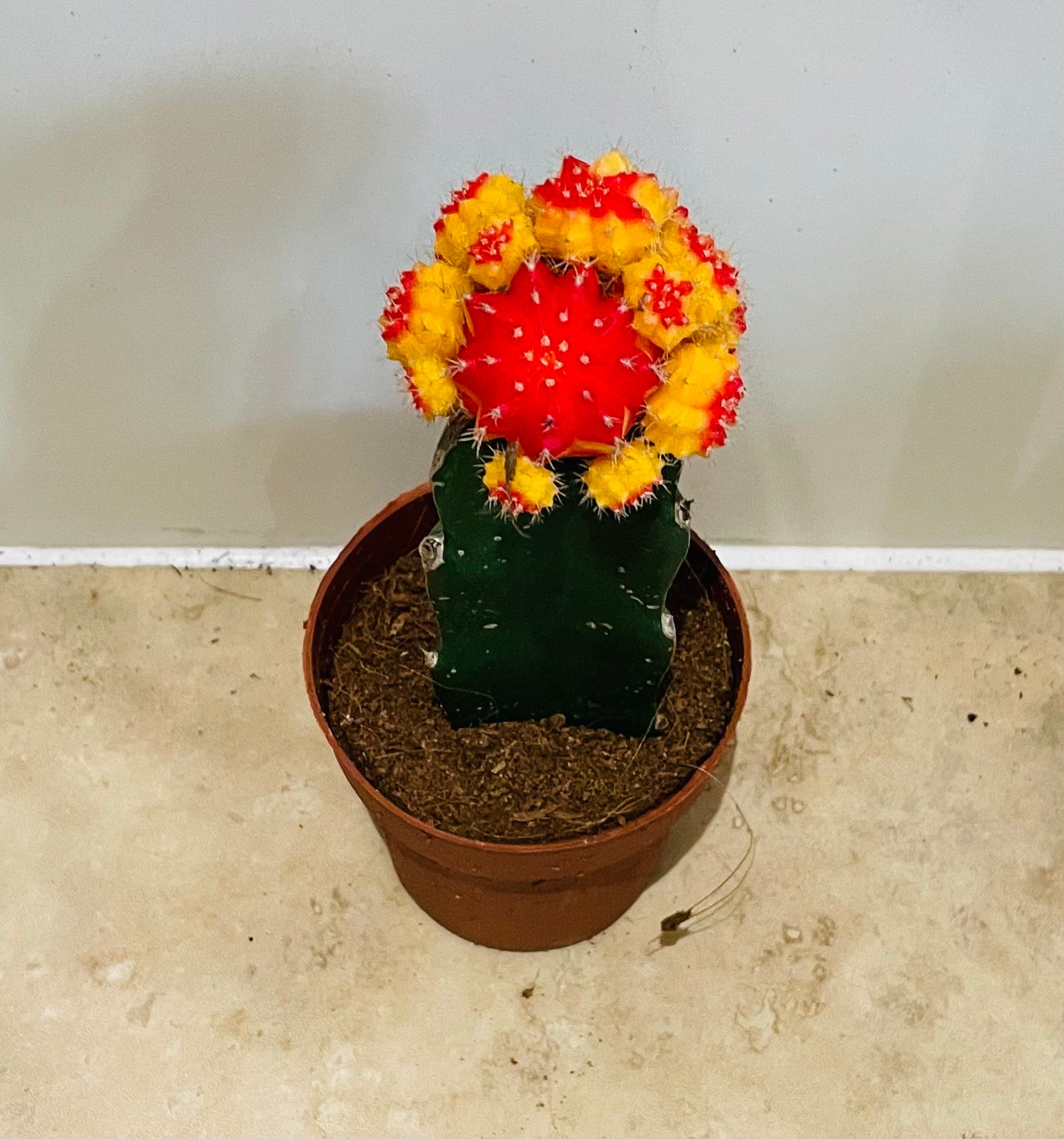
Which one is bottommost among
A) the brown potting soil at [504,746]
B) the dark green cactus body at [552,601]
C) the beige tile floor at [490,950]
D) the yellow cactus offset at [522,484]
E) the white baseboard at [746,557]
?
the beige tile floor at [490,950]

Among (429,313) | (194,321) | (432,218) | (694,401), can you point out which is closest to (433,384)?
(429,313)

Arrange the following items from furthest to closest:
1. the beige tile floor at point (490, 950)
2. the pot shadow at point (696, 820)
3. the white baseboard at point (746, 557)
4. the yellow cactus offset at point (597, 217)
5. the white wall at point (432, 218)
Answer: the white baseboard at point (746, 557) < the pot shadow at point (696, 820) < the beige tile floor at point (490, 950) < the white wall at point (432, 218) < the yellow cactus offset at point (597, 217)

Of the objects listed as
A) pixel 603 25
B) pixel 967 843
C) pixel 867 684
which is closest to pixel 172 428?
pixel 603 25

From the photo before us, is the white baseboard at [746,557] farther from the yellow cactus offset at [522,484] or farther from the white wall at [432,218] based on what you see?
the yellow cactus offset at [522,484]

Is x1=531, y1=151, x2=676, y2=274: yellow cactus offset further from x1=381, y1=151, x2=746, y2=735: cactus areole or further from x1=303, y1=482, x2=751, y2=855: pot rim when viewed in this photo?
x1=303, y1=482, x2=751, y2=855: pot rim

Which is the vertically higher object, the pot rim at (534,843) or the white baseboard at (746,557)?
the pot rim at (534,843)

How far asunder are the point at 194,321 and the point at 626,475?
569 millimetres

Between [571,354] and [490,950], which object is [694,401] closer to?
[571,354]

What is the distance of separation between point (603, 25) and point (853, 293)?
36 centimetres

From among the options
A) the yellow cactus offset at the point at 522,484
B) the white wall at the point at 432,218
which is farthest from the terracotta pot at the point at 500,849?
the yellow cactus offset at the point at 522,484

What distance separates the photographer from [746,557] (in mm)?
1305

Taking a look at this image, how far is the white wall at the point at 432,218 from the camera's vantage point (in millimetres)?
809

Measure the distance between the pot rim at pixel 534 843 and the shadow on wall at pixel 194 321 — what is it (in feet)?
0.79

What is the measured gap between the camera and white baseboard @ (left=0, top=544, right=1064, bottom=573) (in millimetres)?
1291
